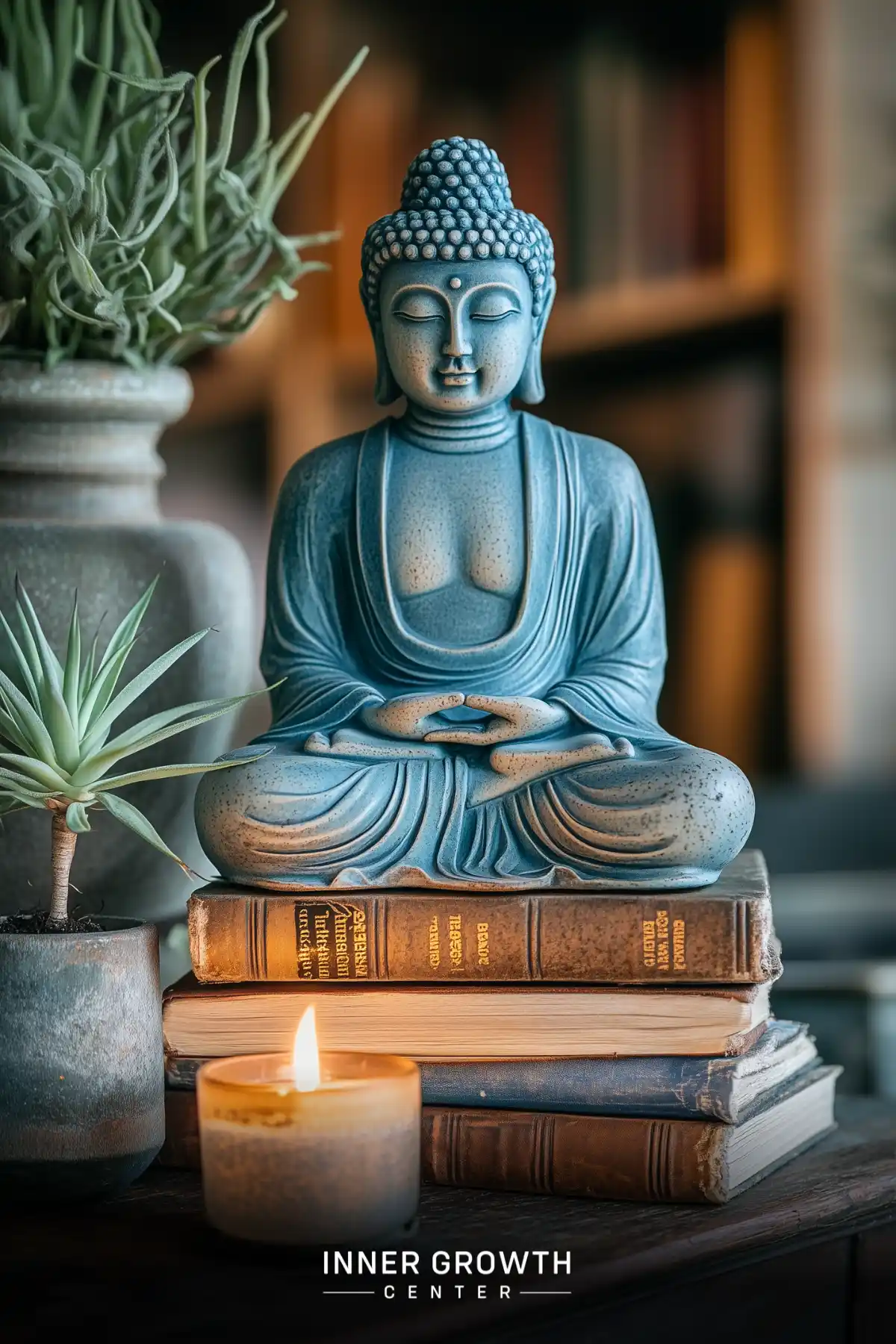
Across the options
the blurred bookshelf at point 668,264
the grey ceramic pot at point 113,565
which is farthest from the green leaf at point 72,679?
the blurred bookshelf at point 668,264

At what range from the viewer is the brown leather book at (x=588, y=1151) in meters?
1.16

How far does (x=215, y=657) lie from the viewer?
1.51 meters

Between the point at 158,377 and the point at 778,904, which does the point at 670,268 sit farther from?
the point at 158,377

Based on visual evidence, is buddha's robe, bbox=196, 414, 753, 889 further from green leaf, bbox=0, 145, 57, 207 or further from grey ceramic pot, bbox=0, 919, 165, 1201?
green leaf, bbox=0, 145, 57, 207

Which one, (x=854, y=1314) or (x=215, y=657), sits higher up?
(x=215, y=657)

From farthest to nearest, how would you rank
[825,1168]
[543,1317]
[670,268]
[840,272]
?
[670,268] → [840,272] → [825,1168] → [543,1317]

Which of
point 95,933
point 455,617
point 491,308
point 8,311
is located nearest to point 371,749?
point 455,617

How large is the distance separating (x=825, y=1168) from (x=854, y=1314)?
0.39 ft

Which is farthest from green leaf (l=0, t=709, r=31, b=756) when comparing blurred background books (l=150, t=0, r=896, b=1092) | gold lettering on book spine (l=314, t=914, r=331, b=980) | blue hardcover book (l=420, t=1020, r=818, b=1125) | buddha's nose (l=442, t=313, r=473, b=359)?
blurred background books (l=150, t=0, r=896, b=1092)

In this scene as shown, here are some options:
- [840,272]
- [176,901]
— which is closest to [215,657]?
[176,901]

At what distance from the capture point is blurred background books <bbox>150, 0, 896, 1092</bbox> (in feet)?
7.45

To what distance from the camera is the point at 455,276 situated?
1376 mm

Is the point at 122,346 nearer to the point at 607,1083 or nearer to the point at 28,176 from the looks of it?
the point at 28,176

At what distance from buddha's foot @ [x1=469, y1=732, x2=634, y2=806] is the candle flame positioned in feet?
0.81
